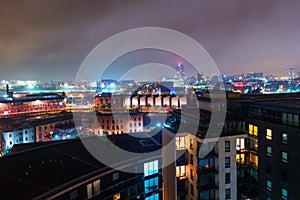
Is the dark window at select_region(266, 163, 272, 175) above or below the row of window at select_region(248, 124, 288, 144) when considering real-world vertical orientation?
below

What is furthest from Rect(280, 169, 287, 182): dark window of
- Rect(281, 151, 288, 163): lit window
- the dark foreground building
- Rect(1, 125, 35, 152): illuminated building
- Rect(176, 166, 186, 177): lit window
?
Rect(1, 125, 35, 152): illuminated building

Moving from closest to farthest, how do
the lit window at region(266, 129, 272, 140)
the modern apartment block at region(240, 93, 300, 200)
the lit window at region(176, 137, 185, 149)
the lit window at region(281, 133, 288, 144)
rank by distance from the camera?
the modern apartment block at region(240, 93, 300, 200) < the lit window at region(281, 133, 288, 144) < the lit window at region(266, 129, 272, 140) < the lit window at region(176, 137, 185, 149)

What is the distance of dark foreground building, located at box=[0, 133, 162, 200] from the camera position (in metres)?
10.1

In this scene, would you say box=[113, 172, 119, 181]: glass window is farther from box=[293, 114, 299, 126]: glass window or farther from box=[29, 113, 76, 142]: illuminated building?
box=[29, 113, 76, 142]: illuminated building

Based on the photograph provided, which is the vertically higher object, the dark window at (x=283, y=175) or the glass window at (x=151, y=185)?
the dark window at (x=283, y=175)

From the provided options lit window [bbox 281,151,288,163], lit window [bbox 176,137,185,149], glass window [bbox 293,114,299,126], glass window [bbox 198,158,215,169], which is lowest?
glass window [bbox 198,158,215,169]

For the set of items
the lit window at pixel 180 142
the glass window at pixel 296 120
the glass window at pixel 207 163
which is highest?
the glass window at pixel 296 120

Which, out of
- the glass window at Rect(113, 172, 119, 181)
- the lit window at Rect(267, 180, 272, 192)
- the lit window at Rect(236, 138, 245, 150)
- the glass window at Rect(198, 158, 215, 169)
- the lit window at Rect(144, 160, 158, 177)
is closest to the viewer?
the glass window at Rect(113, 172, 119, 181)

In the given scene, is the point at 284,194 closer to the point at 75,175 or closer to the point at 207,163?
the point at 207,163

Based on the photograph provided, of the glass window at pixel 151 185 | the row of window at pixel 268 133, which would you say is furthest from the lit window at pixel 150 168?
the row of window at pixel 268 133

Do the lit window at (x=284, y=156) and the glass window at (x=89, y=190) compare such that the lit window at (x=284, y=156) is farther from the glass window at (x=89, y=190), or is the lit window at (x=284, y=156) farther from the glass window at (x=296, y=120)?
the glass window at (x=89, y=190)

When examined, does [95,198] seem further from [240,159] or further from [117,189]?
[240,159]

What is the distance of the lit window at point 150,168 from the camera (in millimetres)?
14883

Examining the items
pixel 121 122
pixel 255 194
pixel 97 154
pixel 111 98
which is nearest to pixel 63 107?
pixel 111 98
